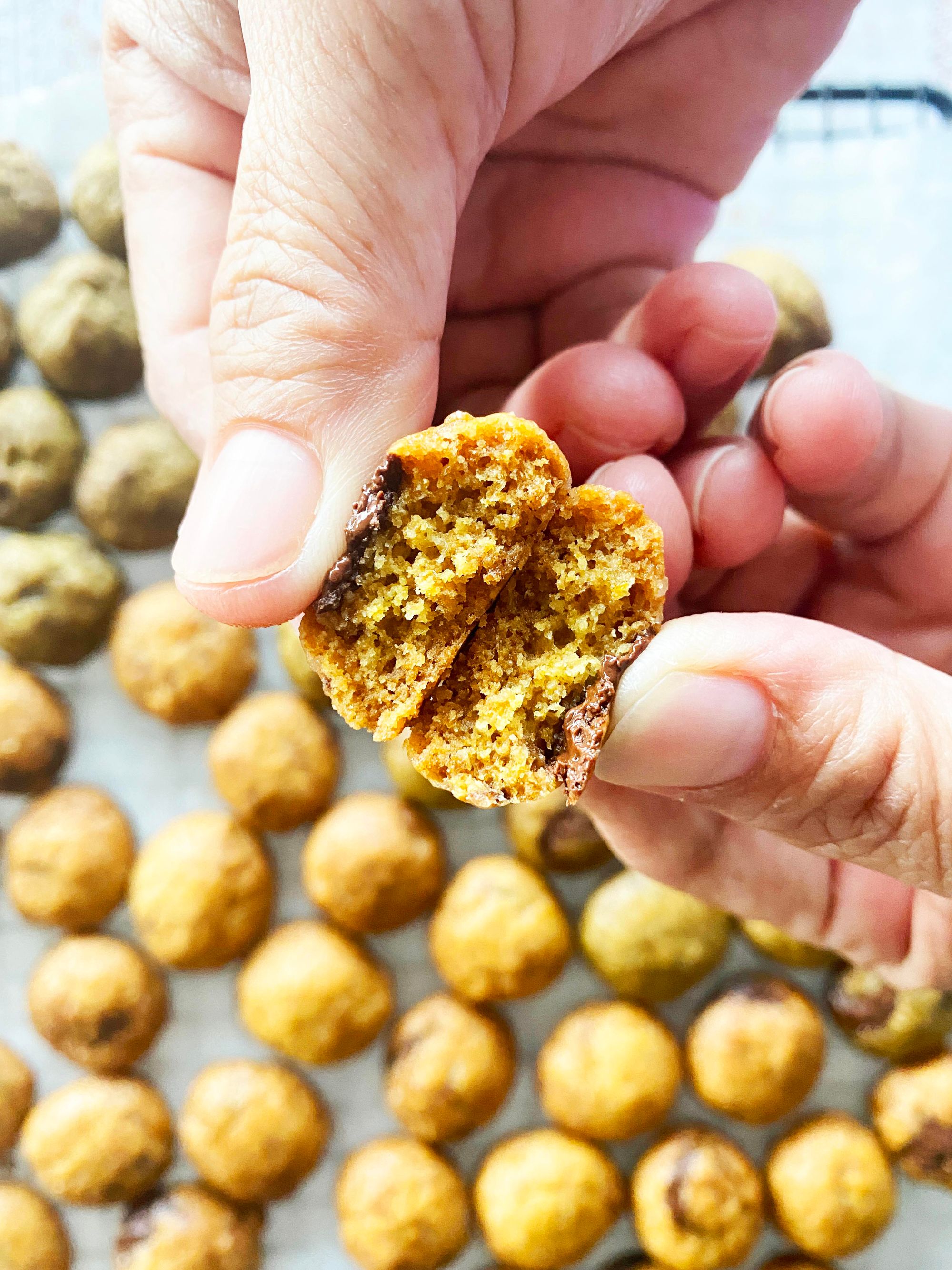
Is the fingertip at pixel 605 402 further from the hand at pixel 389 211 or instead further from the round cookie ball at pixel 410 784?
the round cookie ball at pixel 410 784

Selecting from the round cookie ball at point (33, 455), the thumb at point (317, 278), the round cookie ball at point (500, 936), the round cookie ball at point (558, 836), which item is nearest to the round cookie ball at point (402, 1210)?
the round cookie ball at point (500, 936)

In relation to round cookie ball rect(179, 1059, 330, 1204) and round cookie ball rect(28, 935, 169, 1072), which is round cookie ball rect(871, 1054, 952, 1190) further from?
round cookie ball rect(28, 935, 169, 1072)

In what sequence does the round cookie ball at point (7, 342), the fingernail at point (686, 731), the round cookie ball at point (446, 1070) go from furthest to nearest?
1. the round cookie ball at point (7, 342)
2. the round cookie ball at point (446, 1070)
3. the fingernail at point (686, 731)

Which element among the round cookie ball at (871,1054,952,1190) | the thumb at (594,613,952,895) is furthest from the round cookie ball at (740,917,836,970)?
the thumb at (594,613,952,895)

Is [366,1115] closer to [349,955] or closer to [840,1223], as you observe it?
[349,955]

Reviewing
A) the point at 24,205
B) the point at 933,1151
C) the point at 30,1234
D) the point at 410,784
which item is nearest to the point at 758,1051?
the point at 933,1151
